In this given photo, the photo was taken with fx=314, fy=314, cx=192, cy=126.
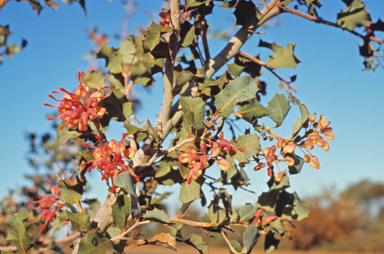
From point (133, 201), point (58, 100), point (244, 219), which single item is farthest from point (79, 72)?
point (244, 219)

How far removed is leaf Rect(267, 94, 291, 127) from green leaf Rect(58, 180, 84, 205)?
56cm

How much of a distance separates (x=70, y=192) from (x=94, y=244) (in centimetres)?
26

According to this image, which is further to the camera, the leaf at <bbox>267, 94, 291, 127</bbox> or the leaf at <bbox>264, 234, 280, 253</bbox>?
the leaf at <bbox>264, 234, 280, 253</bbox>

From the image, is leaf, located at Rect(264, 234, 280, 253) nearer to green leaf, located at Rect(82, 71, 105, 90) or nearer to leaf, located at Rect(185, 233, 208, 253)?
leaf, located at Rect(185, 233, 208, 253)

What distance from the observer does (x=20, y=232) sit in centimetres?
82

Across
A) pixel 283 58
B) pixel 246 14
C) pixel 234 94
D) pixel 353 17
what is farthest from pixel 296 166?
pixel 353 17

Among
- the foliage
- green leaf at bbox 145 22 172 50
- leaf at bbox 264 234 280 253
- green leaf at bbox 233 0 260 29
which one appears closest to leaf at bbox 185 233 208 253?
the foliage

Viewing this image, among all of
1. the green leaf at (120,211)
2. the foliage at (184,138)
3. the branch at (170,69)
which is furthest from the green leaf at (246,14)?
the green leaf at (120,211)

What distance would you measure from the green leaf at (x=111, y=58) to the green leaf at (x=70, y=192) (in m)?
0.39

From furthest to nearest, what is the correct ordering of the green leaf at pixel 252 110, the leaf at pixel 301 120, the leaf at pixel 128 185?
the green leaf at pixel 252 110
the leaf at pixel 301 120
the leaf at pixel 128 185

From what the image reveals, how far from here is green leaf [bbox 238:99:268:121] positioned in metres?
0.83

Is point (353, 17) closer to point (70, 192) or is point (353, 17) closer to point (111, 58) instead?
point (111, 58)

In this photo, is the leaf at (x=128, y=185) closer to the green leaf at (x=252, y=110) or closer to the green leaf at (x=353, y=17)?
the green leaf at (x=252, y=110)

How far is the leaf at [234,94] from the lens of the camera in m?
0.72
